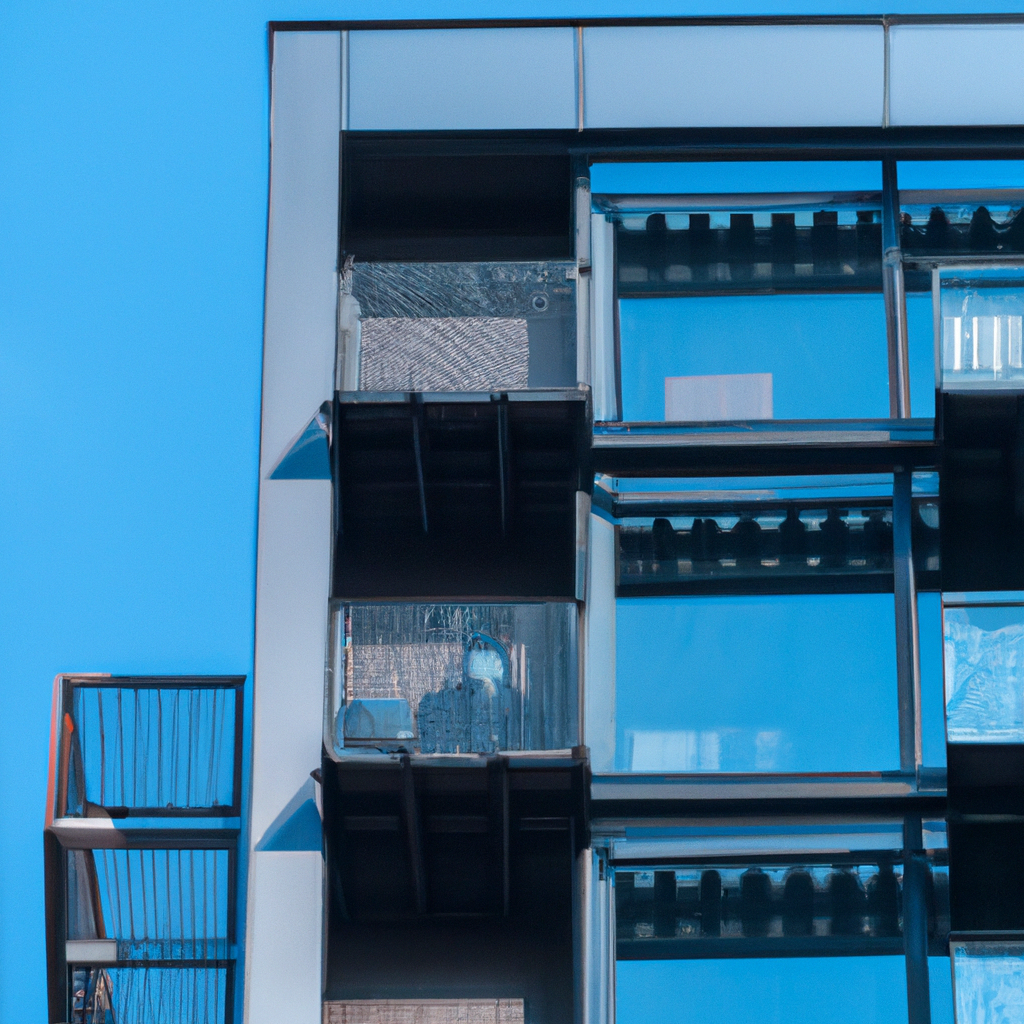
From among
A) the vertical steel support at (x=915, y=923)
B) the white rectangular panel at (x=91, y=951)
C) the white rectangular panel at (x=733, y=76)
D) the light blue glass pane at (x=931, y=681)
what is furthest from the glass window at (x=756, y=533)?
the white rectangular panel at (x=91, y=951)

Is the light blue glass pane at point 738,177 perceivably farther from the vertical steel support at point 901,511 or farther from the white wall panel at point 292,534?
the white wall panel at point 292,534

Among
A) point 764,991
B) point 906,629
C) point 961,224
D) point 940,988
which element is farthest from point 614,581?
point 961,224

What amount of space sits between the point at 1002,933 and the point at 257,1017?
2.39 meters

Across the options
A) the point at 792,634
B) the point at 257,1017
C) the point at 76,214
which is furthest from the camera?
the point at 76,214

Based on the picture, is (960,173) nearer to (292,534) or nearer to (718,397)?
(718,397)

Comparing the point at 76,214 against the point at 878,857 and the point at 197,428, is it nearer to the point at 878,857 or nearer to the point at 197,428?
the point at 197,428

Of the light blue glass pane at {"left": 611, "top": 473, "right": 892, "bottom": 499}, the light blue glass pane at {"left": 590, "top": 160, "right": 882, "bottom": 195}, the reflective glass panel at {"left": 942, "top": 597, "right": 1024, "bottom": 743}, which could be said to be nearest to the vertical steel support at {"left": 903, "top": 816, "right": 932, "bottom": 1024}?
the reflective glass panel at {"left": 942, "top": 597, "right": 1024, "bottom": 743}

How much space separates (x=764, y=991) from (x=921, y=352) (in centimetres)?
221

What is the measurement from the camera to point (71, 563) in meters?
3.20

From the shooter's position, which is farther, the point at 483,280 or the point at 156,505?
the point at 483,280

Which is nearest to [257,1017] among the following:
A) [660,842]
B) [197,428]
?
[660,842]

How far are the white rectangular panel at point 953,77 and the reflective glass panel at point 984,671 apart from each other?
72.5 inches

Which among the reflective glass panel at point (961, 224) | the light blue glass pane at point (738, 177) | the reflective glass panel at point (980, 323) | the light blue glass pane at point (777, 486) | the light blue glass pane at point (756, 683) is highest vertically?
the light blue glass pane at point (738, 177)

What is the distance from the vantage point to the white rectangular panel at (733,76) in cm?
352
